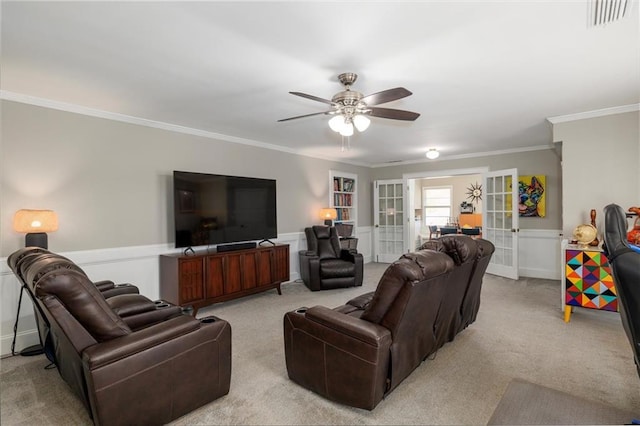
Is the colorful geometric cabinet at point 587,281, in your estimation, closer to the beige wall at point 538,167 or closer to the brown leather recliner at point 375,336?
the brown leather recliner at point 375,336

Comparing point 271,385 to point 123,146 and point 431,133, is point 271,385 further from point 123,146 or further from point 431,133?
point 431,133

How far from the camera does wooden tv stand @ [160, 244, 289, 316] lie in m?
3.78

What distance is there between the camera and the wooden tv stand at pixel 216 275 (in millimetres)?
3775

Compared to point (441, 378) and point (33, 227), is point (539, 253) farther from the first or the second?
point (33, 227)

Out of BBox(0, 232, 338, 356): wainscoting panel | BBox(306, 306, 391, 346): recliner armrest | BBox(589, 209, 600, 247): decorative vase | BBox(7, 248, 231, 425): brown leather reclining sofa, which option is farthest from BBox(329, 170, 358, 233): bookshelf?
BBox(7, 248, 231, 425): brown leather reclining sofa

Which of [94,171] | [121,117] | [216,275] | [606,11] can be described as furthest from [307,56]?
[216,275]

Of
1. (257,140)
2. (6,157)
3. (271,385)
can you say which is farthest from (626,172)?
(6,157)

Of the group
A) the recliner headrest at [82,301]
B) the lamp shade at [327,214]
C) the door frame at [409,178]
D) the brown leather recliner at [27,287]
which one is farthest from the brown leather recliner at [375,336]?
the door frame at [409,178]

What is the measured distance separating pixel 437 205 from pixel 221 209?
778 cm

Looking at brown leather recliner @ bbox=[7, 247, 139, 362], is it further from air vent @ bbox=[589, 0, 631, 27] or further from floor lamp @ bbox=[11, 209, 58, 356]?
air vent @ bbox=[589, 0, 631, 27]

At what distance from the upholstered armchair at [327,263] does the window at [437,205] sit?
5.63 metres

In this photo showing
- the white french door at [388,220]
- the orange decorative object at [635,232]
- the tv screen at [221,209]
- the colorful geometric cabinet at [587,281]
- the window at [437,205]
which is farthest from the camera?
the window at [437,205]

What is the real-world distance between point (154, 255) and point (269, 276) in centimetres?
155

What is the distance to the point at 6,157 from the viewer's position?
2986 millimetres
